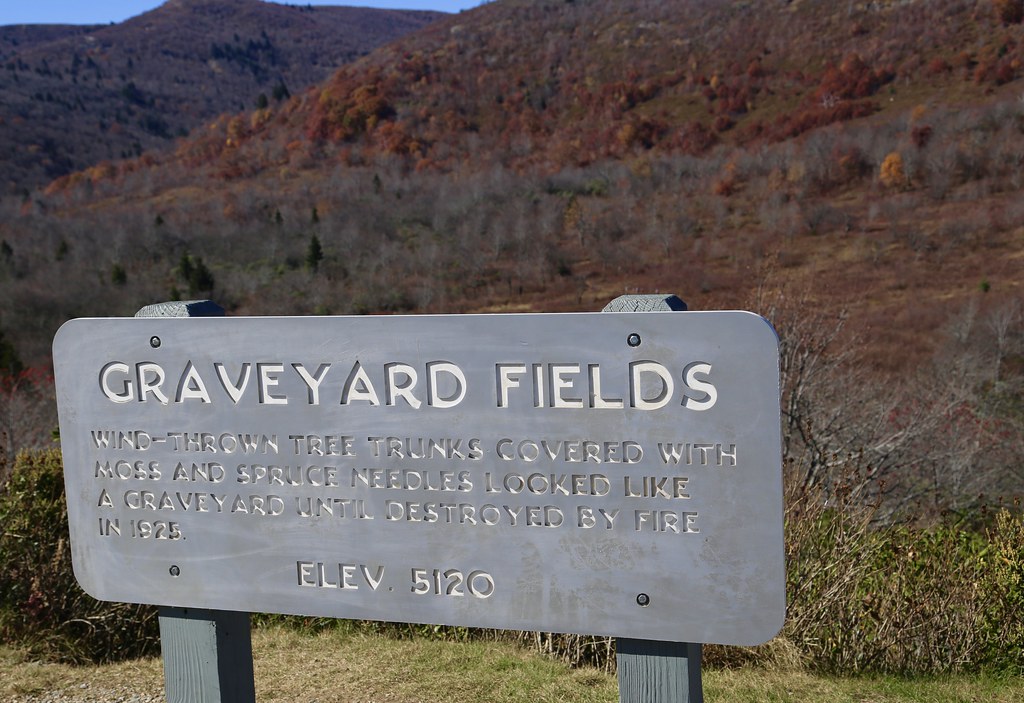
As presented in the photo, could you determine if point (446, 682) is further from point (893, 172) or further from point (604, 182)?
point (604, 182)

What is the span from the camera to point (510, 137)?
2606 inches

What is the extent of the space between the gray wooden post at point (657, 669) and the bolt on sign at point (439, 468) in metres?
0.06

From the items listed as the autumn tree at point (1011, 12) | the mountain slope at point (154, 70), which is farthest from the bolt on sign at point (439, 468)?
the mountain slope at point (154, 70)

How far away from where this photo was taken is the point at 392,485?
6.77 feet

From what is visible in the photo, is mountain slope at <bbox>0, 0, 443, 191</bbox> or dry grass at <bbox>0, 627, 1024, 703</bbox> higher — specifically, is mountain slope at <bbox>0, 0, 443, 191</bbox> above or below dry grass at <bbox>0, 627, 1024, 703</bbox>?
above

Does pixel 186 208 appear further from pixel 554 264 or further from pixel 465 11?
pixel 465 11

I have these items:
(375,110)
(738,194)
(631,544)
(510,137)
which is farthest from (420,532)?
(375,110)

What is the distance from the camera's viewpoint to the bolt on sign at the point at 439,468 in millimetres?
1866

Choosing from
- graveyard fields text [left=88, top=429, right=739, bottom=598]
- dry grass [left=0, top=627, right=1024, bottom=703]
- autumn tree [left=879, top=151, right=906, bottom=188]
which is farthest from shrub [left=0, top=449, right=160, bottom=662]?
autumn tree [left=879, top=151, right=906, bottom=188]

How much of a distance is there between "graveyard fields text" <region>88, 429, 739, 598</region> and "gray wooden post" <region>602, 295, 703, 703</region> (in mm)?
258

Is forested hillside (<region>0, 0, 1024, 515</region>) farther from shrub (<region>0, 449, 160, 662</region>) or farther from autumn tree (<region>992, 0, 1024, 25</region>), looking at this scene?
shrub (<region>0, 449, 160, 662</region>)

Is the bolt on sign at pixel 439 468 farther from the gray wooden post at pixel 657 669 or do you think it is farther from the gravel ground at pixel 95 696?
the gravel ground at pixel 95 696

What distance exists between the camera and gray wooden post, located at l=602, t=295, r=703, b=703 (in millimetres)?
1957

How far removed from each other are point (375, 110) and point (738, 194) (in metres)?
31.9
